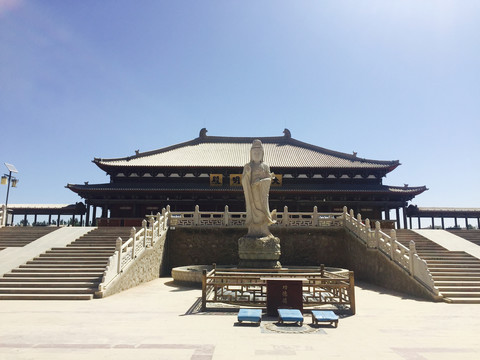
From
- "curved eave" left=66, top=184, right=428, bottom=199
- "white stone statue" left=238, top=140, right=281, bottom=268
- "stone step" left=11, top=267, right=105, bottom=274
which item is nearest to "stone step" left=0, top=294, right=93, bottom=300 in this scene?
"stone step" left=11, top=267, right=105, bottom=274

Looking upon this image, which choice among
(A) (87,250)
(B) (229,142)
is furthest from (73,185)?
(B) (229,142)

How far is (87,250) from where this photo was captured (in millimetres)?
15398

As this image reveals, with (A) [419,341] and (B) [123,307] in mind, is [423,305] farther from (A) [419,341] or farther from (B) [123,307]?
(B) [123,307]

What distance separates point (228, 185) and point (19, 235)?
611 inches

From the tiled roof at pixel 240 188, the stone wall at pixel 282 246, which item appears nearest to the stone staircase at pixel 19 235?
the tiled roof at pixel 240 188

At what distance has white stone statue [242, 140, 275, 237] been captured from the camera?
12.5 metres

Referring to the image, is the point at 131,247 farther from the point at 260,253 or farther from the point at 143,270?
the point at 260,253

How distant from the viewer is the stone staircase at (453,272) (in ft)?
36.3

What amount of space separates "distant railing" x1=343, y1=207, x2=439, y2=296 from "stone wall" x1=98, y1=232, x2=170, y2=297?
10689mm

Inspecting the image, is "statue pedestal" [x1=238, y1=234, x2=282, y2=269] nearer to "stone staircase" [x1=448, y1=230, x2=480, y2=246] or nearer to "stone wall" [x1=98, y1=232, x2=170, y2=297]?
"stone wall" [x1=98, y1=232, x2=170, y2=297]

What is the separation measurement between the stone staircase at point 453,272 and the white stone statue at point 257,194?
6.56 meters

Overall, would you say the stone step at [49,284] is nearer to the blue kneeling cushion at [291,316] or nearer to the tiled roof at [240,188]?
the blue kneeling cushion at [291,316]

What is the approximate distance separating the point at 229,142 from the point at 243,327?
30.3 metres

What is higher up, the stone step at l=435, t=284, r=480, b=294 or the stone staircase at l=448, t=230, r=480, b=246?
the stone staircase at l=448, t=230, r=480, b=246
